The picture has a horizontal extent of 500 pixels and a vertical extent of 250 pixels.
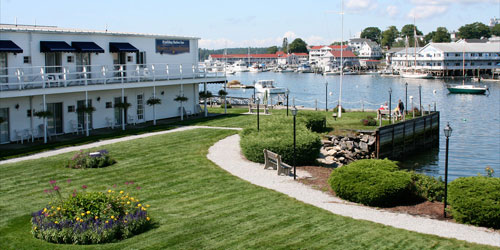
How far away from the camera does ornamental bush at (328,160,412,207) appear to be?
18.7 meters

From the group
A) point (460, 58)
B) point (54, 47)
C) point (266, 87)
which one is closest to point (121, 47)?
point (54, 47)

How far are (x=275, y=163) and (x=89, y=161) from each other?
8185 millimetres

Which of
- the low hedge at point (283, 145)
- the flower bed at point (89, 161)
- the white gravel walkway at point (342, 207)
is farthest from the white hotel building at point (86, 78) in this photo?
the low hedge at point (283, 145)

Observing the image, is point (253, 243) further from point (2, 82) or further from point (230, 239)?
point (2, 82)

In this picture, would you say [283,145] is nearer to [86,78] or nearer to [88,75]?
[86,78]

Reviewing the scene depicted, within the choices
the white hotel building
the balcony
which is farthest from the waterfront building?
the white hotel building

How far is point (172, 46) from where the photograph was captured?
145ft

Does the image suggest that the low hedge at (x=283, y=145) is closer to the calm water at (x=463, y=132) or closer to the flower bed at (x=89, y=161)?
the flower bed at (x=89, y=161)

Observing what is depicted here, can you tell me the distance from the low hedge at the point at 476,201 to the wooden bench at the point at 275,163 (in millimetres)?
7917

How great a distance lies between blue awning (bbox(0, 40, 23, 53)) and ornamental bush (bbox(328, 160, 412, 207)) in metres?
19.8

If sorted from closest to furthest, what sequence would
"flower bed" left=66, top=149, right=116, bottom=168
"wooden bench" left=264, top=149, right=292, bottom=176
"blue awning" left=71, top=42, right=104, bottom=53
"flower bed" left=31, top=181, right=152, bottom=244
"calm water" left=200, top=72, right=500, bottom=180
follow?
"flower bed" left=31, top=181, right=152, bottom=244
"wooden bench" left=264, top=149, right=292, bottom=176
"flower bed" left=66, top=149, right=116, bottom=168
"blue awning" left=71, top=42, right=104, bottom=53
"calm water" left=200, top=72, right=500, bottom=180

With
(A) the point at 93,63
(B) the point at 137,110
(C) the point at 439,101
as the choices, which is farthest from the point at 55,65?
(C) the point at 439,101

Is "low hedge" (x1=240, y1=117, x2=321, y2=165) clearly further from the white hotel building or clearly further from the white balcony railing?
the white hotel building

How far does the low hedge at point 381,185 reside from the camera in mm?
18750
